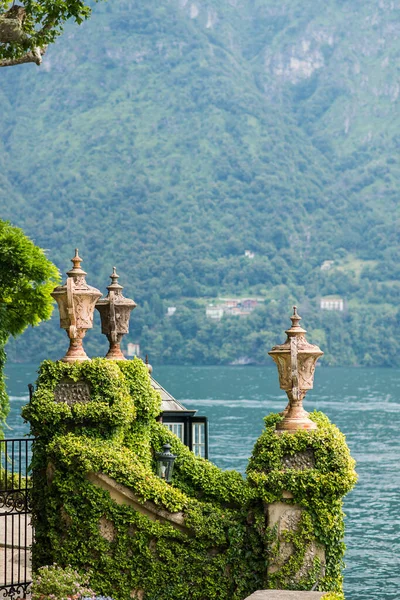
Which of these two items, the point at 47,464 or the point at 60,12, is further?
the point at 60,12

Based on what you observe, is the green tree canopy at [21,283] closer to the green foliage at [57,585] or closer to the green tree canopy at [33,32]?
the green tree canopy at [33,32]

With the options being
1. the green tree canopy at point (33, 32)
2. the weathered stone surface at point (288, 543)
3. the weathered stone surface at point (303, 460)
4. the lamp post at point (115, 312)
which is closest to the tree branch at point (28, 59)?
the green tree canopy at point (33, 32)

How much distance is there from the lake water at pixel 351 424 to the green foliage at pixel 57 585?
1910 cm

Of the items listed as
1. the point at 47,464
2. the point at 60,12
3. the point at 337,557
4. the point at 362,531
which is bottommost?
the point at 362,531

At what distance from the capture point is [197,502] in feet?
46.7

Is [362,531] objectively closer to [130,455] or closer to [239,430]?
[130,455]

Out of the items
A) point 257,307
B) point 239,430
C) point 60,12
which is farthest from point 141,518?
point 257,307

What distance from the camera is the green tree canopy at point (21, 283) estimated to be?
26.4m

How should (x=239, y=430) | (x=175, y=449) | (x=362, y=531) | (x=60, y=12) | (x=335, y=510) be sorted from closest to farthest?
(x=335, y=510) < (x=175, y=449) < (x=60, y=12) < (x=362, y=531) < (x=239, y=430)

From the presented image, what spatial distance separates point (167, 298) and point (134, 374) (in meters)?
179

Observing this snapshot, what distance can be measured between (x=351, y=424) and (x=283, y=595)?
270 ft

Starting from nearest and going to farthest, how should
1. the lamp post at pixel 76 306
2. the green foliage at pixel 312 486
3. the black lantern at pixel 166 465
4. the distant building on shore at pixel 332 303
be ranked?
the green foliage at pixel 312 486, the lamp post at pixel 76 306, the black lantern at pixel 166 465, the distant building on shore at pixel 332 303

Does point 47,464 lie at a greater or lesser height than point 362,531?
greater

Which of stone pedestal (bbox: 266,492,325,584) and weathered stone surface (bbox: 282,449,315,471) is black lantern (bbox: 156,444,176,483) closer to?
stone pedestal (bbox: 266,492,325,584)
